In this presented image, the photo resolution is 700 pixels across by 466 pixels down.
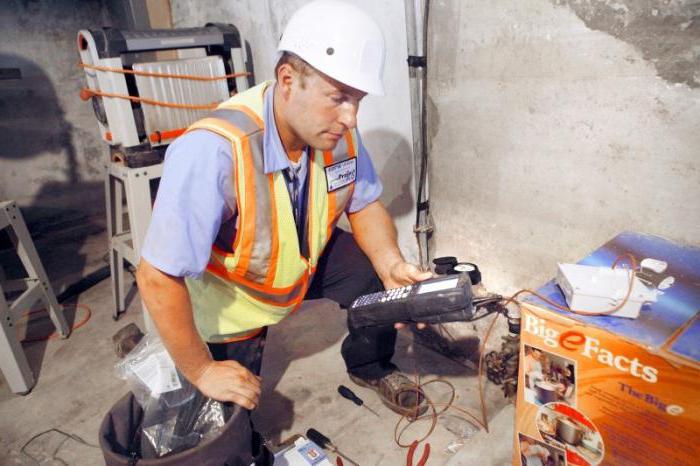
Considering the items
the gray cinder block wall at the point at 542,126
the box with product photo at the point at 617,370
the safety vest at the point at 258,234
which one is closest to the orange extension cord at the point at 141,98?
the gray cinder block wall at the point at 542,126

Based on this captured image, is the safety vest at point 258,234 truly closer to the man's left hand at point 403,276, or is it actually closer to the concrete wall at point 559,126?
the man's left hand at point 403,276

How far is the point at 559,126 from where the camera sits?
110cm

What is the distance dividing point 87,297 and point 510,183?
2128 millimetres

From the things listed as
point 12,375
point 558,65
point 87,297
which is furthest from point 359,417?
point 87,297

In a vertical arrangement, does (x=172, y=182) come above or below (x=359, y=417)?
above

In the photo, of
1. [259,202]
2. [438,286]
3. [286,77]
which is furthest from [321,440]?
[286,77]

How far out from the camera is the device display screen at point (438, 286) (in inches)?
38.1

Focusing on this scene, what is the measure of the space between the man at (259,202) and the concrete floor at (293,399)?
0.53 ft

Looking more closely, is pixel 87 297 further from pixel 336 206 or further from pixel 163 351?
pixel 336 206

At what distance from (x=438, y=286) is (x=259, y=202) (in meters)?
0.45

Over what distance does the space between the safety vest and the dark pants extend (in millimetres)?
49

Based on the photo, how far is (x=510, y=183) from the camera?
4.09 feet

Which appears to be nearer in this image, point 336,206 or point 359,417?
point 336,206

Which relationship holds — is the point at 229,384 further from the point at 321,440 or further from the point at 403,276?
the point at 403,276
